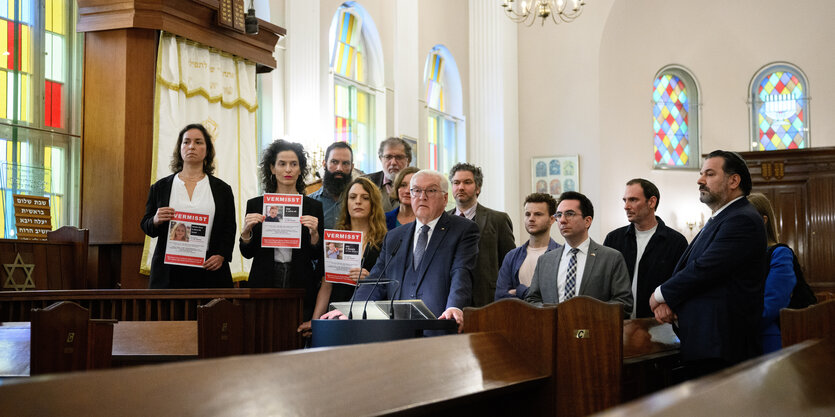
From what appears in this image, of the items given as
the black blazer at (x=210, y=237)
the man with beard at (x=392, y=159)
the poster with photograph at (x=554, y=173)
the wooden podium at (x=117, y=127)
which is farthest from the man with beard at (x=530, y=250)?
the poster with photograph at (x=554, y=173)

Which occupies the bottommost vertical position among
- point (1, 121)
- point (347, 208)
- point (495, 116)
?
point (347, 208)

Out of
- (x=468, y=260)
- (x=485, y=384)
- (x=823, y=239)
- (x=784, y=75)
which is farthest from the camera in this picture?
(x=784, y=75)

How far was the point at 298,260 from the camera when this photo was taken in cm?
456

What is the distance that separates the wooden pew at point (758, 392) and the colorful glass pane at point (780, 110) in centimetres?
1463

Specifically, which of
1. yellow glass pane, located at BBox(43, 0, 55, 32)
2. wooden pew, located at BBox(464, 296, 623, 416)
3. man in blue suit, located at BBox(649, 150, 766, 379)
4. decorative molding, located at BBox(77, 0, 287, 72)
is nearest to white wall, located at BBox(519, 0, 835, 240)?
decorative molding, located at BBox(77, 0, 287, 72)

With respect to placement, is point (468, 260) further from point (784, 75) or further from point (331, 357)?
point (784, 75)

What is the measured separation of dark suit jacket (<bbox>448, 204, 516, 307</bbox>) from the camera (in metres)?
4.97

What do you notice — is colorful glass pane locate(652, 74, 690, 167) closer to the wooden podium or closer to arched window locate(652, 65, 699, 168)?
arched window locate(652, 65, 699, 168)

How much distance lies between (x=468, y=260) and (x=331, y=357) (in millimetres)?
2045

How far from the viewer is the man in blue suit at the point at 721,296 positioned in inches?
149


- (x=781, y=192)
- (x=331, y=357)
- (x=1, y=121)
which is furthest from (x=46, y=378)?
(x=781, y=192)

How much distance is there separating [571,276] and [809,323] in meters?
1.19

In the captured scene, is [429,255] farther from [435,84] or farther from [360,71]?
[435,84]

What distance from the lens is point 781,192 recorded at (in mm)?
14031
